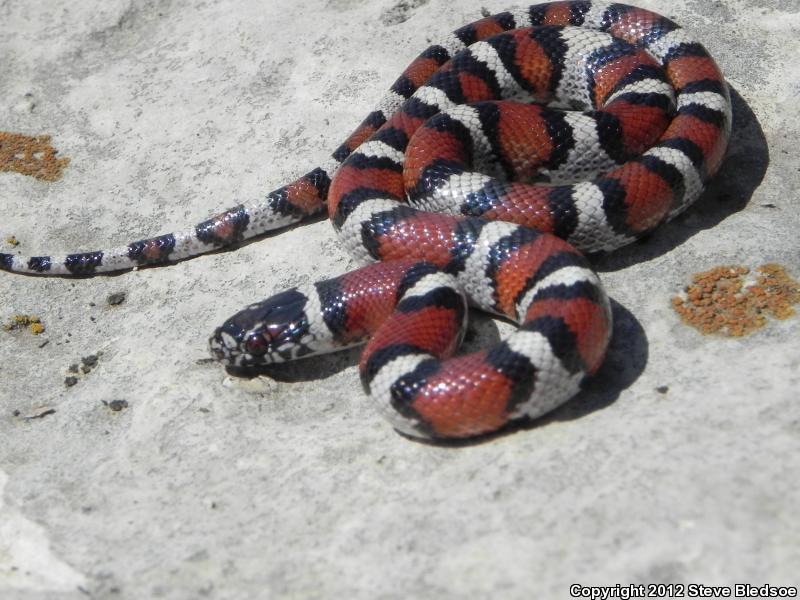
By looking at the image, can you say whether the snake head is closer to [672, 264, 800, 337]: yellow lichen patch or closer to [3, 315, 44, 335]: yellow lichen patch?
[3, 315, 44, 335]: yellow lichen patch

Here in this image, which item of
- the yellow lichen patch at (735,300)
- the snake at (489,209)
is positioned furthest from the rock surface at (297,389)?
the snake at (489,209)

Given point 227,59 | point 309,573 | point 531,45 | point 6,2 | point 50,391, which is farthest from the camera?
point 6,2

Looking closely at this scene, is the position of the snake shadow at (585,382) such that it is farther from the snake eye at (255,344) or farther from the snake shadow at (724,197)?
the snake shadow at (724,197)

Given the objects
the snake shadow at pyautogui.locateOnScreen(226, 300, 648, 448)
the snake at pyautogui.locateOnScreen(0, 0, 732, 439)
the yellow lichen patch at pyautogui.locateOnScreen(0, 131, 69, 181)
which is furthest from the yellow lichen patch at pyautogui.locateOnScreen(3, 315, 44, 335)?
the snake shadow at pyautogui.locateOnScreen(226, 300, 648, 448)

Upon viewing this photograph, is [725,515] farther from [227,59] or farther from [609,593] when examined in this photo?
[227,59]

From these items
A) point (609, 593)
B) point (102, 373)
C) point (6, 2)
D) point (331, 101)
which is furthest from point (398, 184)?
point (6, 2)

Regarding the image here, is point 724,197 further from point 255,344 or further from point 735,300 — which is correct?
point 255,344

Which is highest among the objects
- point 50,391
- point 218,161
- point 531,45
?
point 531,45
